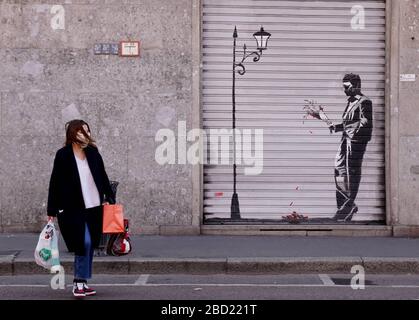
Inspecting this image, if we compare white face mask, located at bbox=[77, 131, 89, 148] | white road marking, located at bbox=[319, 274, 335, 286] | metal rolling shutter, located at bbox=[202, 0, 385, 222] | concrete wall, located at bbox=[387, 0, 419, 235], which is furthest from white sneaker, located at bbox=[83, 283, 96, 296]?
concrete wall, located at bbox=[387, 0, 419, 235]

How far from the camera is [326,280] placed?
10.1 metres

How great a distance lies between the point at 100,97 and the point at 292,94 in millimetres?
2849

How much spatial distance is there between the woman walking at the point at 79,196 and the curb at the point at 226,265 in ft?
5.76

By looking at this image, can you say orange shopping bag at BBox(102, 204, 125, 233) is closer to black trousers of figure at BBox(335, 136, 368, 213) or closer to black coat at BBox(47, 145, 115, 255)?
black coat at BBox(47, 145, 115, 255)

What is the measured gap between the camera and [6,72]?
42.7 feet

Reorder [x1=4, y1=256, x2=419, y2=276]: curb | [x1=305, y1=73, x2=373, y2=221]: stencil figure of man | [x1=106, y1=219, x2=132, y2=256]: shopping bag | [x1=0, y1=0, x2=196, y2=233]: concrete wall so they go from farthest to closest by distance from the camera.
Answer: [x1=305, y1=73, x2=373, y2=221]: stencil figure of man → [x1=0, y1=0, x2=196, y2=233]: concrete wall → [x1=4, y1=256, x2=419, y2=276]: curb → [x1=106, y1=219, x2=132, y2=256]: shopping bag

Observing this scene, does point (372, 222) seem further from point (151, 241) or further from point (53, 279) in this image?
point (53, 279)

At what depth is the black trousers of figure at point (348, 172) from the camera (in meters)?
13.5

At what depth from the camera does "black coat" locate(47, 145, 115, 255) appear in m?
8.58

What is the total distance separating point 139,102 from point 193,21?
1414 mm

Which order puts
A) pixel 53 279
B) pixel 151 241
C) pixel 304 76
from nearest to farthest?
pixel 53 279
pixel 151 241
pixel 304 76

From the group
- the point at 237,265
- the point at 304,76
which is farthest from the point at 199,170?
the point at 237,265

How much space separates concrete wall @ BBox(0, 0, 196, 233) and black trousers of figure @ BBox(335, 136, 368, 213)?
7.39ft

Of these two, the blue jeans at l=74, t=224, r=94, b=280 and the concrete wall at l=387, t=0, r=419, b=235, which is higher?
the concrete wall at l=387, t=0, r=419, b=235
